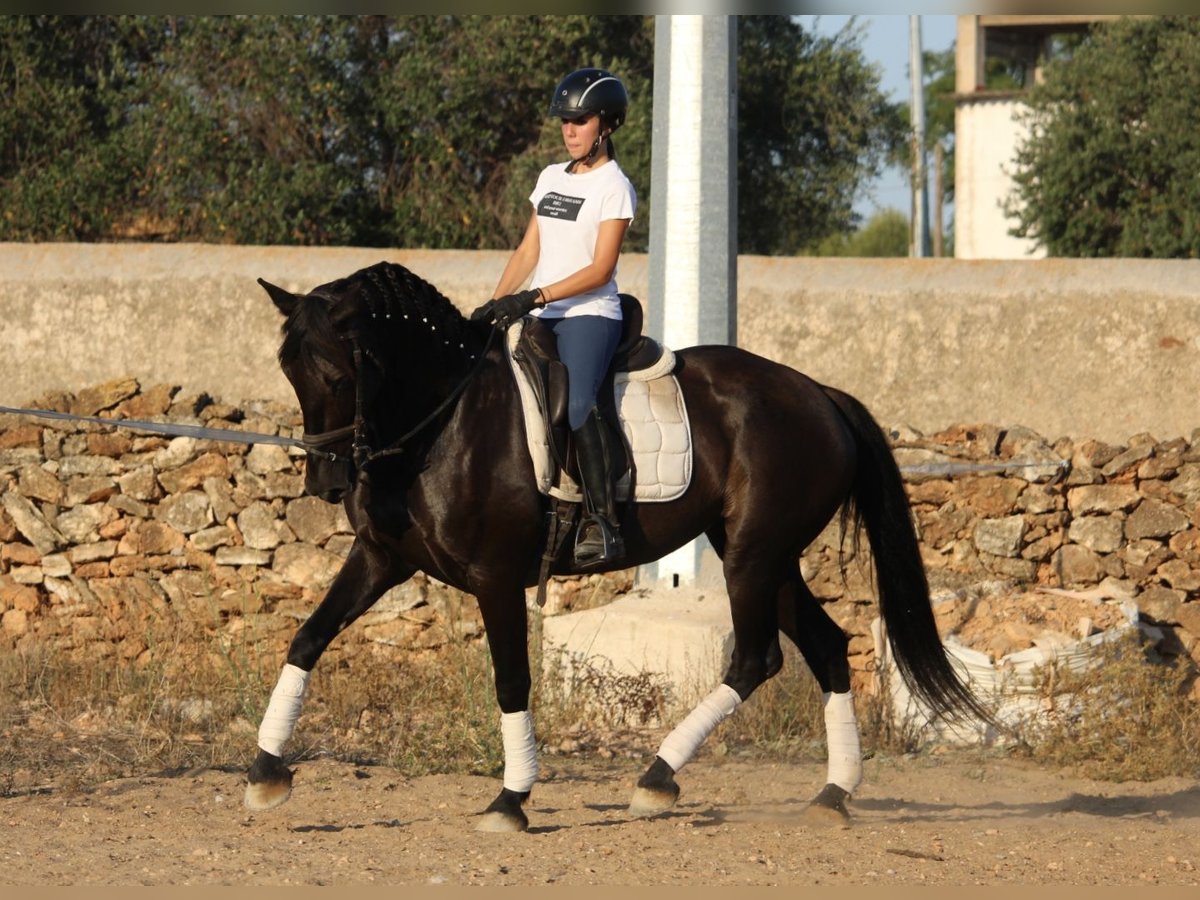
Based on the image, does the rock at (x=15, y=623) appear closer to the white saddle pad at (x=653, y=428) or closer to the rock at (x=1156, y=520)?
the white saddle pad at (x=653, y=428)

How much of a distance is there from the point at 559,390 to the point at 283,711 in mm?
1636

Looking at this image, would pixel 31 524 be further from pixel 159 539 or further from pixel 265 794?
pixel 265 794

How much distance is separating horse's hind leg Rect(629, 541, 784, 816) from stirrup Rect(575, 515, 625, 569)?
58cm

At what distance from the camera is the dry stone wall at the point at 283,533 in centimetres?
1041

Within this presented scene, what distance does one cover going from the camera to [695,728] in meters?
6.69

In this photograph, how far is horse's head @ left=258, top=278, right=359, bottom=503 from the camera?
233 inches

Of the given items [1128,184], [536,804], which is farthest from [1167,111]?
[536,804]

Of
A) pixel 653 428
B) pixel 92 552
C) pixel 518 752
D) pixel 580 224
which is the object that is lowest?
pixel 518 752

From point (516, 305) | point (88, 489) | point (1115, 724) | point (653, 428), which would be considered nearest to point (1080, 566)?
point (1115, 724)

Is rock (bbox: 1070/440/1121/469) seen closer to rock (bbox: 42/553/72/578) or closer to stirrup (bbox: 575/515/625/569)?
stirrup (bbox: 575/515/625/569)

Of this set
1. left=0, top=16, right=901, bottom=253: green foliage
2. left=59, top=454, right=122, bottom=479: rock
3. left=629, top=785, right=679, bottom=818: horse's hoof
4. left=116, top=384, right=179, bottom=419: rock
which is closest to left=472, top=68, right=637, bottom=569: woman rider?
left=629, top=785, right=679, bottom=818: horse's hoof

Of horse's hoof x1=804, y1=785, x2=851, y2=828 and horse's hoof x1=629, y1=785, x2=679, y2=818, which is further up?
horse's hoof x1=629, y1=785, x2=679, y2=818

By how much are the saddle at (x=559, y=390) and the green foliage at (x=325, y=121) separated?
28.7 ft

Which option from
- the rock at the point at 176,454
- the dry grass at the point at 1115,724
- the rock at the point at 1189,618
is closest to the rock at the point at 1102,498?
the rock at the point at 1189,618
